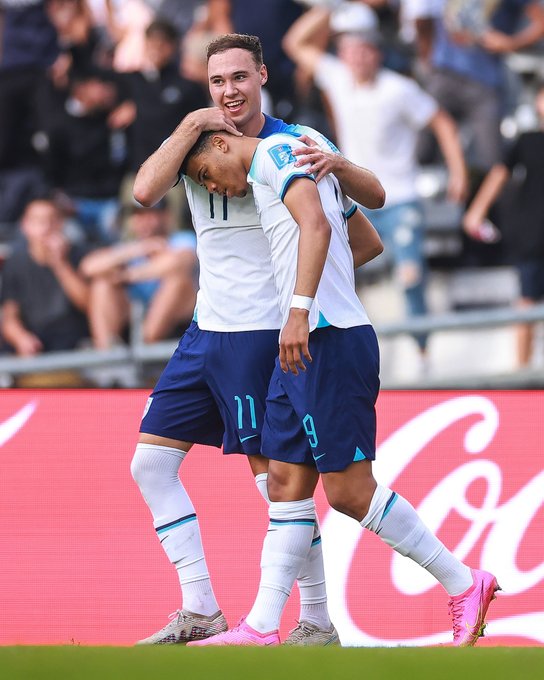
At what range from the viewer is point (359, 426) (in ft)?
13.4

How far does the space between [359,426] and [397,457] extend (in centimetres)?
108

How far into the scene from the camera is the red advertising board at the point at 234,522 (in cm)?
489

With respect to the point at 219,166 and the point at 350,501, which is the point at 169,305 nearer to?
the point at 219,166

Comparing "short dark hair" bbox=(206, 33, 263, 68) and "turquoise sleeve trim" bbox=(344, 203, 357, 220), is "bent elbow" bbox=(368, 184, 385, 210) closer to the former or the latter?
"turquoise sleeve trim" bbox=(344, 203, 357, 220)

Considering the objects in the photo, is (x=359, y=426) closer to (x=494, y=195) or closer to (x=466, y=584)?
(x=466, y=584)

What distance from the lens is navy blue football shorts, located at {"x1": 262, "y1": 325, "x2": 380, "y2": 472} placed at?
4039 mm

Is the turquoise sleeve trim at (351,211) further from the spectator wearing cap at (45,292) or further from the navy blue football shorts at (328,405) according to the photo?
the spectator wearing cap at (45,292)

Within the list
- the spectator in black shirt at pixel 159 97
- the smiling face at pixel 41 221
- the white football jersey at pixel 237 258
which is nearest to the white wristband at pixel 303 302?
the white football jersey at pixel 237 258

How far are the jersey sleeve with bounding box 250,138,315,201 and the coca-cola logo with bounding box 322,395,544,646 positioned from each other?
4.90 ft

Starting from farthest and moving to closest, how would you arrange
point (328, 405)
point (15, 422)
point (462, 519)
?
point (15, 422) → point (462, 519) → point (328, 405)

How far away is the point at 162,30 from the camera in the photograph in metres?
9.20

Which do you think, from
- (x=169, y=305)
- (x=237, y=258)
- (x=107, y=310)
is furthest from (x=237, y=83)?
(x=107, y=310)

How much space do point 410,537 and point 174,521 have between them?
0.84m

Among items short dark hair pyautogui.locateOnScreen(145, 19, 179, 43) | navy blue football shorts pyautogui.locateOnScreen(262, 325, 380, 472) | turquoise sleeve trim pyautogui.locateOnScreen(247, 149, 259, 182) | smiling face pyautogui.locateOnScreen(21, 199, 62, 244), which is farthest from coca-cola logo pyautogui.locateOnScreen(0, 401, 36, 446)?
short dark hair pyautogui.locateOnScreen(145, 19, 179, 43)
